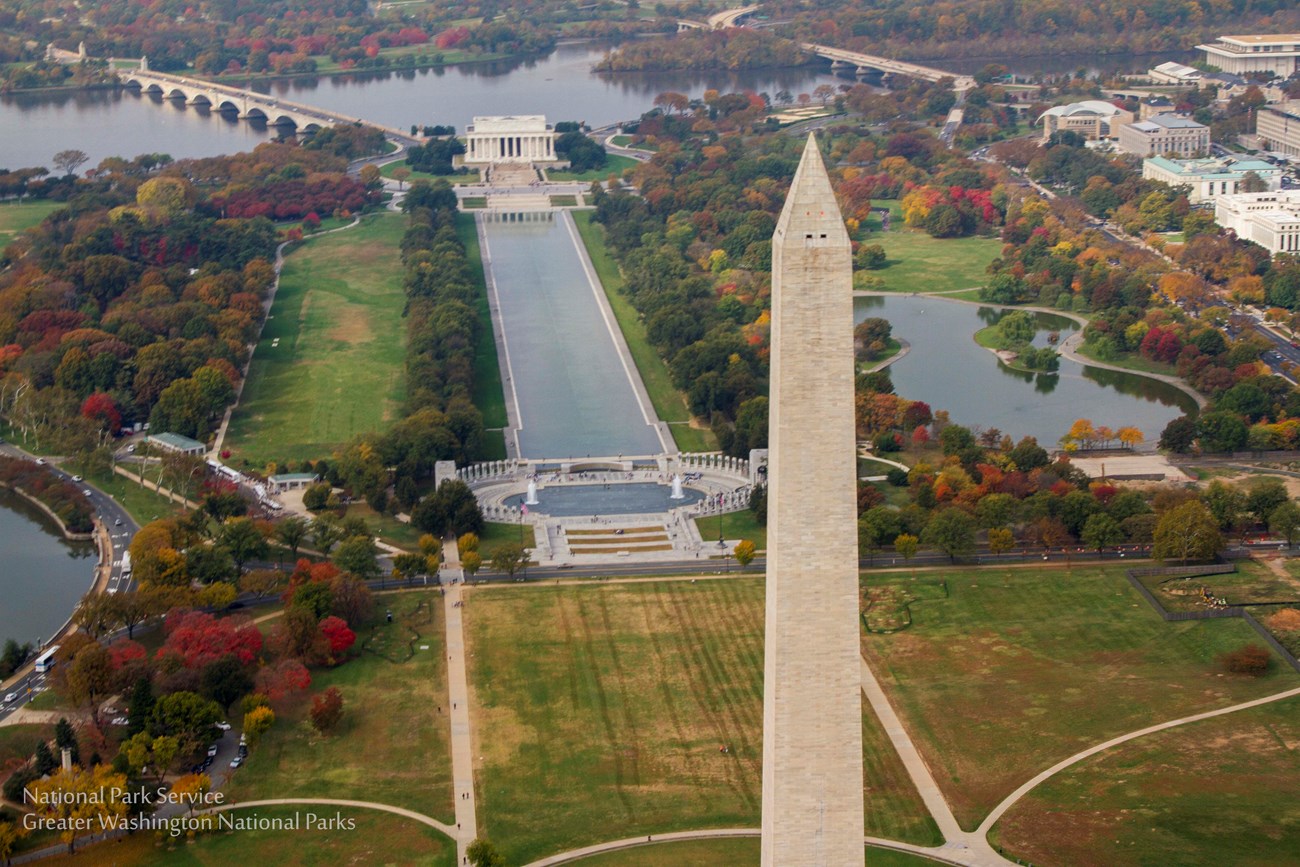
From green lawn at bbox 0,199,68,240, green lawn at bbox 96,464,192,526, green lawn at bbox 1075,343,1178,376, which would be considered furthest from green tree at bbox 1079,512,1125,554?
green lawn at bbox 0,199,68,240

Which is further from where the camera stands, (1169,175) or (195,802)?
(1169,175)

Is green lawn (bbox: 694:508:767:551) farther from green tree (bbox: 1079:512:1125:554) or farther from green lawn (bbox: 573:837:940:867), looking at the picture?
green lawn (bbox: 573:837:940:867)

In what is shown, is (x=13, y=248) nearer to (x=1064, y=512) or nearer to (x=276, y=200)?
(x=276, y=200)

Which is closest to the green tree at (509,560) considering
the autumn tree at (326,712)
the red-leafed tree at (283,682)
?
the red-leafed tree at (283,682)

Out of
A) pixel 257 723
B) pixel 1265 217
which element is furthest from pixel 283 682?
pixel 1265 217

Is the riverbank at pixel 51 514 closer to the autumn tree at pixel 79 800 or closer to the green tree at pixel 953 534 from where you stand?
the autumn tree at pixel 79 800

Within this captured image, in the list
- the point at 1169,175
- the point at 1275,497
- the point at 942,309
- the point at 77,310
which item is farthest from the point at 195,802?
the point at 1169,175

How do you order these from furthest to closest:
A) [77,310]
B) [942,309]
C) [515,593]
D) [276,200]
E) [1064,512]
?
[276,200]
[942,309]
[77,310]
[1064,512]
[515,593]
